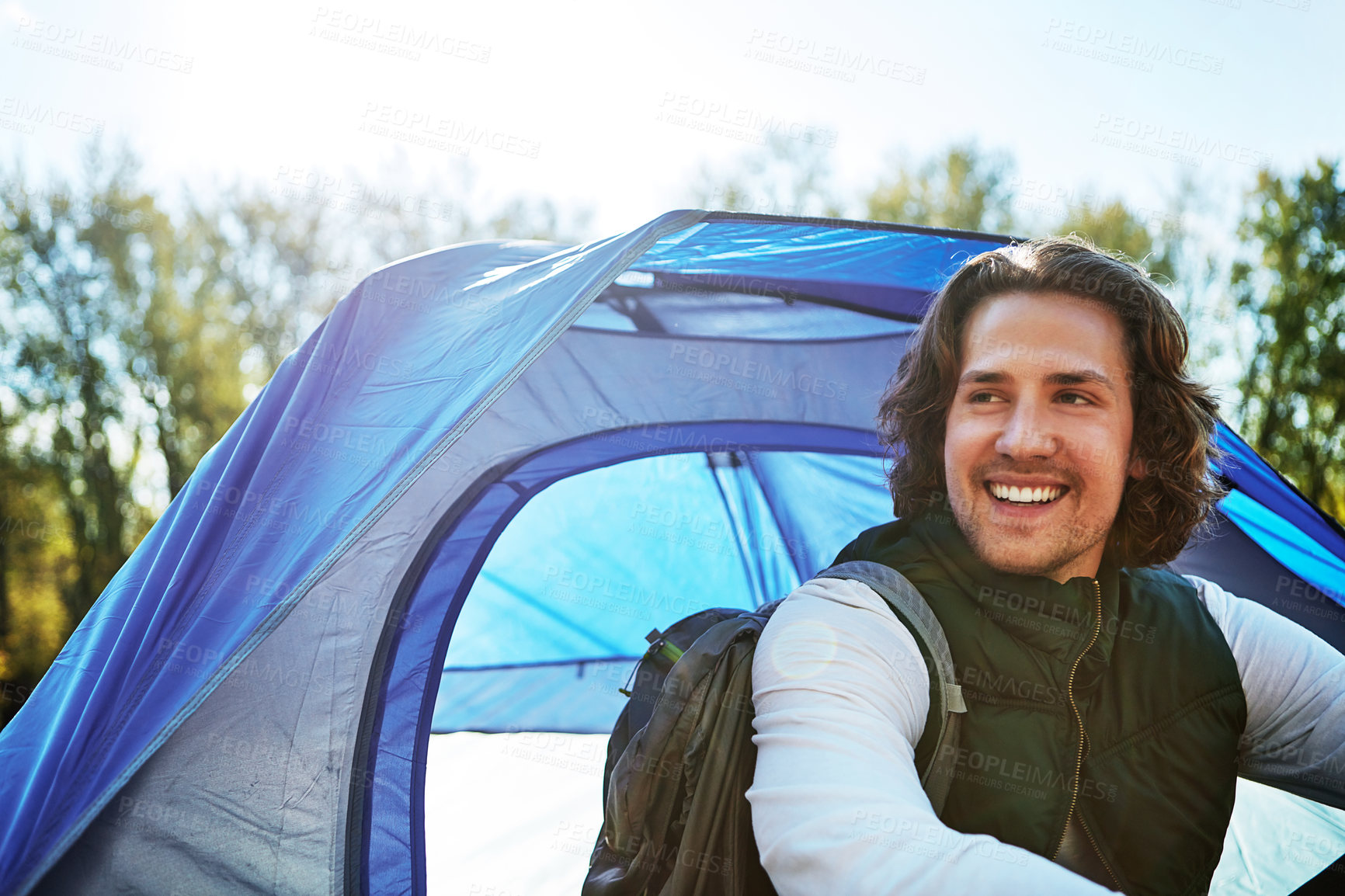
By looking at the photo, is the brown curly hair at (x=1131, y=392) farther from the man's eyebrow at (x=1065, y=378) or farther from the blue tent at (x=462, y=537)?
the blue tent at (x=462, y=537)

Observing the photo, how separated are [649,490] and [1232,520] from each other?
1.45 m

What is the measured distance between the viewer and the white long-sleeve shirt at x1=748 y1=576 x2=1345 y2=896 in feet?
2.96

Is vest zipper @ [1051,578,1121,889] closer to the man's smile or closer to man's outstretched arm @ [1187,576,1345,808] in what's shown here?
the man's smile

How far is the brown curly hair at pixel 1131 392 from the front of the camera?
1.56 metres

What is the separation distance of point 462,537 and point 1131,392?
4.97ft

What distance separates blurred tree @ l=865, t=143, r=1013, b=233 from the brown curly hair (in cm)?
1243

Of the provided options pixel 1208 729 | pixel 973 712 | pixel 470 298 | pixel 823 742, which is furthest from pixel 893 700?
pixel 470 298

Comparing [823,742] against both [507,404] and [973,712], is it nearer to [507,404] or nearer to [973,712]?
[973,712]

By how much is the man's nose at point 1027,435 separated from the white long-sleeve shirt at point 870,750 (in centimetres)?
36

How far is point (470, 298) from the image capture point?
1704 mm

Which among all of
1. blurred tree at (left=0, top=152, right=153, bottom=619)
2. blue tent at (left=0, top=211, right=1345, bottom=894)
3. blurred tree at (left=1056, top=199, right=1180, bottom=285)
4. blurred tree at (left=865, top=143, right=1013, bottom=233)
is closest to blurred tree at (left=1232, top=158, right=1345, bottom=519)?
blurred tree at (left=1056, top=199, right=1180, bottom=285)

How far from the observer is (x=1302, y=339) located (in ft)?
30.8

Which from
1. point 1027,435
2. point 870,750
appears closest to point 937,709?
point 870,750

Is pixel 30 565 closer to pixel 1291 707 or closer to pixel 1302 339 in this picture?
pixel 1291 707
